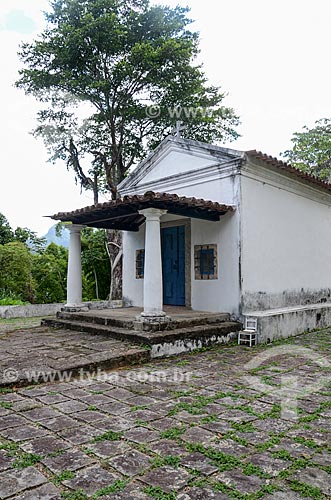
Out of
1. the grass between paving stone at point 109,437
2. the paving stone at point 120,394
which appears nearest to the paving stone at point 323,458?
the grass between paving stone at point 109,437

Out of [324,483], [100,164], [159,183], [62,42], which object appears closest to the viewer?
[324,483]

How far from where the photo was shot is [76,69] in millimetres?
12211

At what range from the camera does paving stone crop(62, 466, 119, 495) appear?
7.76ft

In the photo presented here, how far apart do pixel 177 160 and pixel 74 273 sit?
348 cm

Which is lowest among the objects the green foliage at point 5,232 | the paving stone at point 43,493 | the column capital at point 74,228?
the paving stone at point 43,493

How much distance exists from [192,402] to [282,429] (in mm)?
945

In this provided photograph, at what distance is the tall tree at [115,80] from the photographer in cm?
1170

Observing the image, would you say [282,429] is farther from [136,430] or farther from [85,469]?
[85,469]

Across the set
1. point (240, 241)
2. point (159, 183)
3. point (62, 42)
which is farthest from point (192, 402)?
point (62, 42)

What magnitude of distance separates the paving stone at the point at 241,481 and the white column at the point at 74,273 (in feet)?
20.3

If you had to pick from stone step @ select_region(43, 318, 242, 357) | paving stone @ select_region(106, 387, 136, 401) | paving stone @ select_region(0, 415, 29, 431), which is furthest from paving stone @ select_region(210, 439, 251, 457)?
stone step @ select_region(43, 318, 242, 357)

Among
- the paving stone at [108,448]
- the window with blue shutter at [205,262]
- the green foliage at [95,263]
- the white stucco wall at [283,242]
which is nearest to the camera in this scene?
the paving stone at [108,448]

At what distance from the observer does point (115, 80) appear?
12.1 m

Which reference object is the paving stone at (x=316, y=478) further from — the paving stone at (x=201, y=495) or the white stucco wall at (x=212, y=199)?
the white stucco wall at (x=212, y=199)
